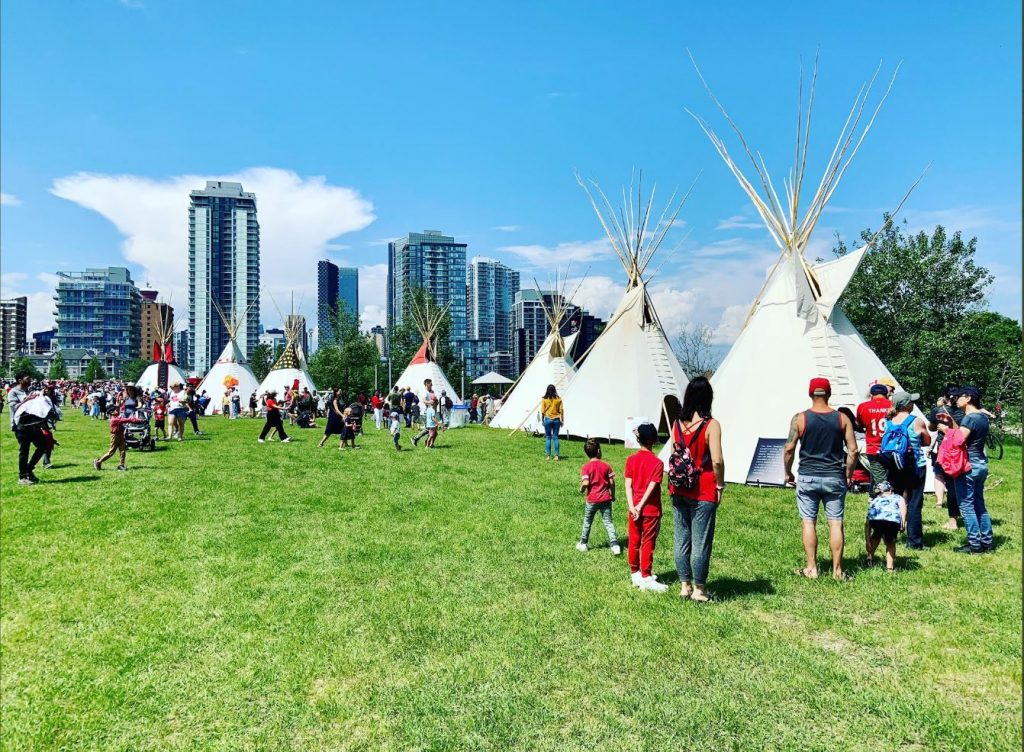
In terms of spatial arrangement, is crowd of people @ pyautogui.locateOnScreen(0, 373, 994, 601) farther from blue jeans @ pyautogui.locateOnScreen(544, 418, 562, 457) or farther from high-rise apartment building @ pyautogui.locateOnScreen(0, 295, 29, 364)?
high-rise apartment building @ pyautogui.locateOnScreen(0, 295, 29, 364)

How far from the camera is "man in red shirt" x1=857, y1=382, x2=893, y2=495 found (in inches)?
269

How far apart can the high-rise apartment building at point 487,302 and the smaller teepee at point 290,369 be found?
97.9m

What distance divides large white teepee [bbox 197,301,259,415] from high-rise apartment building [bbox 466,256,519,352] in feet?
325

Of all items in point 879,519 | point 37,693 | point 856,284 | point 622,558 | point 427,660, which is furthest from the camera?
point 856,284

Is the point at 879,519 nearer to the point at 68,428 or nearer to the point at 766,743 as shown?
the point at 766,743

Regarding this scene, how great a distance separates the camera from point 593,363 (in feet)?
60.4

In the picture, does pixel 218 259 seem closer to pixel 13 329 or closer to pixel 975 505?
pixel 13 329

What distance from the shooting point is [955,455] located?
6.81 meters

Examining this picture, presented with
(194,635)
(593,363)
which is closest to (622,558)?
(194,635)

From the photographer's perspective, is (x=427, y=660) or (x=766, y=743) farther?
(x=427, y=660)

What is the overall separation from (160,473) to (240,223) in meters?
158

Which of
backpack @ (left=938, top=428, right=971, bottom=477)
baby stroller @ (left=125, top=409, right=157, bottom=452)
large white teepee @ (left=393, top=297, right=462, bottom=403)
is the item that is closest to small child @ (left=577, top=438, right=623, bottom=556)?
backpack @ (left=938, top=428, right=971, bottom=477)

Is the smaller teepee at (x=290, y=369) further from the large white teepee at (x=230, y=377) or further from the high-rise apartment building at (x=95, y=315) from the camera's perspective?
the high-rise apartment building at (x=95, y=315)

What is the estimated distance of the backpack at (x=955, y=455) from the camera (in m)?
6.77
